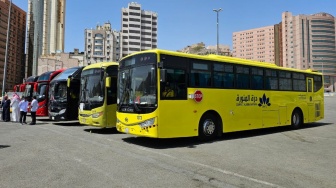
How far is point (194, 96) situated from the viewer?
31.9 feet

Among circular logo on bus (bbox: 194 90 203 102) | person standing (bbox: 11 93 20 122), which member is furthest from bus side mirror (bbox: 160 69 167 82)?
person standing (bbox: 11 93 20 122)

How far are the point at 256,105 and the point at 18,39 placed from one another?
127m

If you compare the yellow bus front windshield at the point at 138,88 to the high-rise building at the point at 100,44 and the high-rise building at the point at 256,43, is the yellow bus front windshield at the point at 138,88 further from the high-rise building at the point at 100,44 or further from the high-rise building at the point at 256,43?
the high-rise building at the point at 256,43

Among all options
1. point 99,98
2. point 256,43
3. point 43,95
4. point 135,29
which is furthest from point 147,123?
point 256,43

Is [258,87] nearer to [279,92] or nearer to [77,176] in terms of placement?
[279,92]

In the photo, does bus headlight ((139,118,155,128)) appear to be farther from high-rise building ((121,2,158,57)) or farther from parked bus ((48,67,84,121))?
high-rise building ((121,2,158,57))

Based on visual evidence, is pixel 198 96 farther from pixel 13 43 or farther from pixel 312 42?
pixel 312 42

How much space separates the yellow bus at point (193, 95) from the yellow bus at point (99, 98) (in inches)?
89.3

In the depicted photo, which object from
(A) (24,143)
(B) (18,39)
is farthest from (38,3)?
(A) (24,143)

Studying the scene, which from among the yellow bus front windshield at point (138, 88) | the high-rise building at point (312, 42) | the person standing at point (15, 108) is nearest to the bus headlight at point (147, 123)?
the yellow bus front windshield at point (138, 88)

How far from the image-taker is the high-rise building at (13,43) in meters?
107

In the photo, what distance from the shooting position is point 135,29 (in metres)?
125

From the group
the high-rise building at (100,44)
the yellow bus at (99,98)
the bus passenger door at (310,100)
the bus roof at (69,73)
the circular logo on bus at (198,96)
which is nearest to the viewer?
the circular logo on bus at (198,96)

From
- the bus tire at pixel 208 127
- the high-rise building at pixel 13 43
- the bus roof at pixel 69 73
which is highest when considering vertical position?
the high-rise building at pixel 13 43
